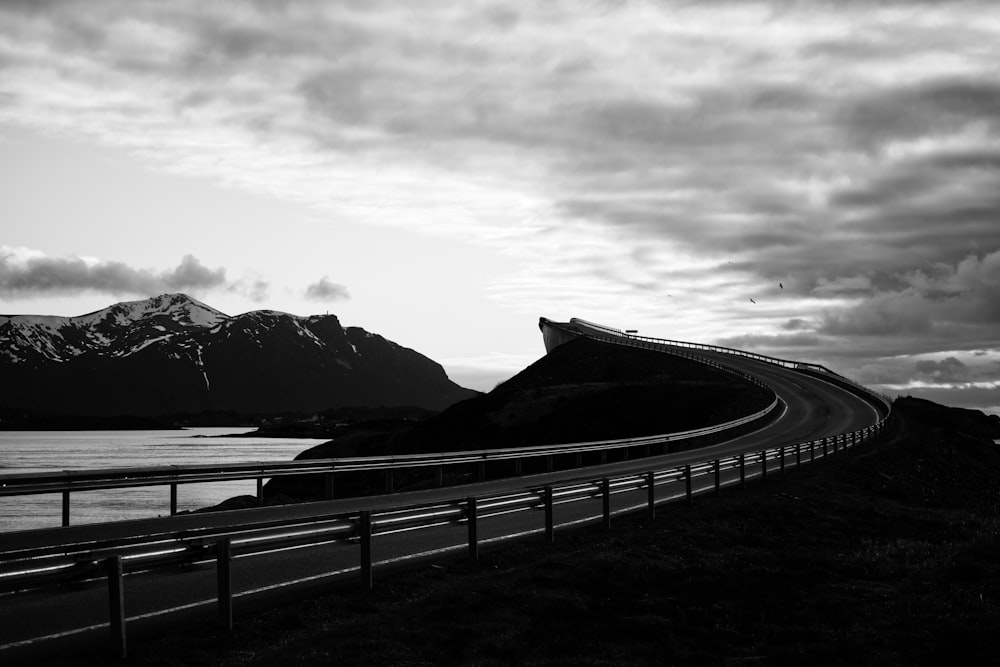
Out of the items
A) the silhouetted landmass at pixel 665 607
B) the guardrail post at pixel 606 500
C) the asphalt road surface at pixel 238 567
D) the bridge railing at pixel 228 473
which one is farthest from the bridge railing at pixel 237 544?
the bridge railing at pixel 228 473

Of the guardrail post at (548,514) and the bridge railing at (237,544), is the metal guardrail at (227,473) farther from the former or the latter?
the guardrail post at (548,514)

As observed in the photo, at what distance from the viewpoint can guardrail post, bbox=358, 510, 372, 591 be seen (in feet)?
41.6

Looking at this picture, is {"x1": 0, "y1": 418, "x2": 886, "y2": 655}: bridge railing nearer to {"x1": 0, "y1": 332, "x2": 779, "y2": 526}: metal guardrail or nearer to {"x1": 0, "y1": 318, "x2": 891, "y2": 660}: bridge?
{"x1": 0, "y1": 318, "x2": 891, "y2": 660}: bridge

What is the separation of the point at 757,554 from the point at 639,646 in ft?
27.0

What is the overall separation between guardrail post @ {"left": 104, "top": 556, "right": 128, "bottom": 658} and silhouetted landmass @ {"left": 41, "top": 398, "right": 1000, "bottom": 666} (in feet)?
0.54

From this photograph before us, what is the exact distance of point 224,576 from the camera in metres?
10.7

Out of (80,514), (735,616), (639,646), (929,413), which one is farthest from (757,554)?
(929,413)

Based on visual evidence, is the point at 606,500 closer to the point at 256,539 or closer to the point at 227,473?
the point at 227,473

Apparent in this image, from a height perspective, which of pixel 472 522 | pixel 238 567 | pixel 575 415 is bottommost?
pixel 238 567

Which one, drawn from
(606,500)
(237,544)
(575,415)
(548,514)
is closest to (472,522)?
(548,514)

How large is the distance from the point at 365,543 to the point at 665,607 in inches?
142

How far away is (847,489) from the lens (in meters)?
34.2

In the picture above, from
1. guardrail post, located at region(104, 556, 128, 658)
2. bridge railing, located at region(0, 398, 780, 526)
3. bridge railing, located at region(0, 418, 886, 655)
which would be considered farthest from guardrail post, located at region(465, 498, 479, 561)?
bridge railing, located at region(0, 398, 780, 526)

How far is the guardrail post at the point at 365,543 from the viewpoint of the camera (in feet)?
41.6
